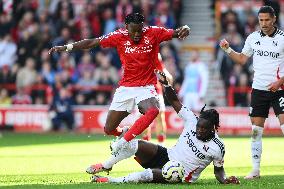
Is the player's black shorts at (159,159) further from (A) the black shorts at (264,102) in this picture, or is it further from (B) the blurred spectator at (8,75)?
(B) the blurred spectator at (8,75)

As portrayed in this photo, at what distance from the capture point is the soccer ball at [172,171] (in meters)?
12.1

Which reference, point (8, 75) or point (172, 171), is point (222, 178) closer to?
point (172, 171)

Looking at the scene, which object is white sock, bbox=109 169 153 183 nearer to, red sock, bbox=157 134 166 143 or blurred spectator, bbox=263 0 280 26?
red sock, bbox=157 134 166 143

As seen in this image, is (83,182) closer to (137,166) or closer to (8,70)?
(137,166)

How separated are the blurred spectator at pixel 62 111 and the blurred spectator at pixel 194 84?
3288 millimetres

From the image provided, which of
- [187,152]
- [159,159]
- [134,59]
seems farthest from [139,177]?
[134,59]

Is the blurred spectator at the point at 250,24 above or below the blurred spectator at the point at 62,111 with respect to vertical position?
above

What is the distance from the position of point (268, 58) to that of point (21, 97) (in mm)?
14361

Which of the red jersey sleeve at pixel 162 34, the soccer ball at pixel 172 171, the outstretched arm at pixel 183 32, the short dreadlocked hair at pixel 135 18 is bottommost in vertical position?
the soccer ball at pixel 172 171

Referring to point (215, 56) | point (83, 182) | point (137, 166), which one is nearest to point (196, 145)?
point (83, 182)

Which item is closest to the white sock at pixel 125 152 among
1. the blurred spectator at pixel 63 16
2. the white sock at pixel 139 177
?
the white sock at pixel 139 177

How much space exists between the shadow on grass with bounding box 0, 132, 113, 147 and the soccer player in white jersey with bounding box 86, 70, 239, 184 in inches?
338

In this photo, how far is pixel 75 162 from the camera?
1638 cm

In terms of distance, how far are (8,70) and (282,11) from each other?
8864 millimetres
